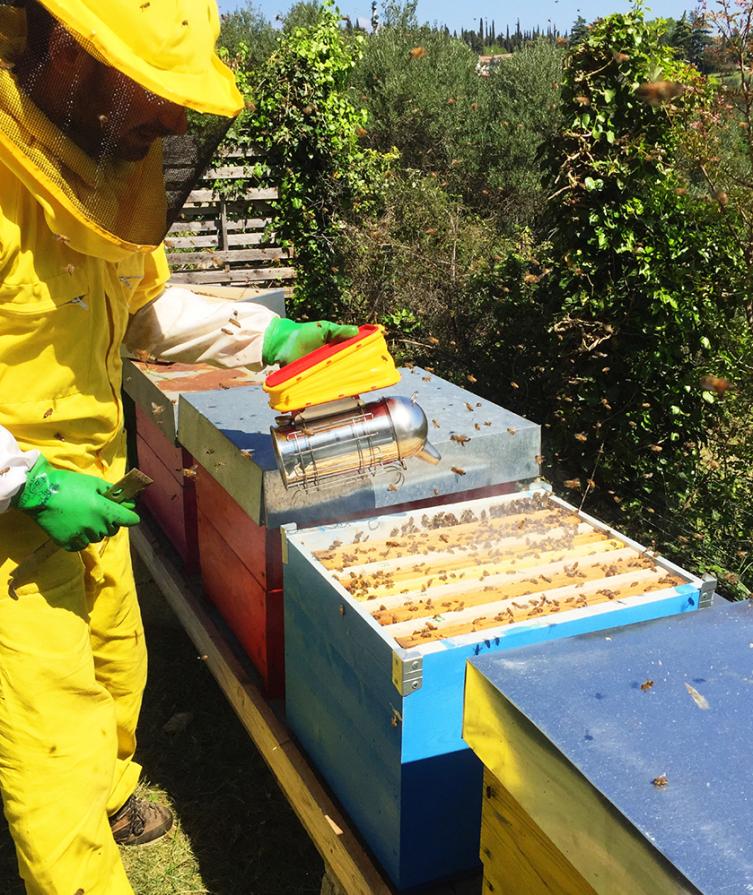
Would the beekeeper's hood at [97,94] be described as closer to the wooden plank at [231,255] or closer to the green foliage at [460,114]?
the wooden plank at [231,255]

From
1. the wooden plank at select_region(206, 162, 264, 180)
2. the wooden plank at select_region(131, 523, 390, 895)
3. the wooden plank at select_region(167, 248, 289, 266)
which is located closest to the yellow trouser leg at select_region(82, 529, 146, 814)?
the wooden plank at select_region(131, 523, 390, 895)

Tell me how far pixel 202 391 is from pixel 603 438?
121 inches

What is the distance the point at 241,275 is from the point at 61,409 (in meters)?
7.52

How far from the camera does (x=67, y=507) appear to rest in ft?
6.58

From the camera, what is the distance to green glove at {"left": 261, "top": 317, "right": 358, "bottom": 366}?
2.51 meters

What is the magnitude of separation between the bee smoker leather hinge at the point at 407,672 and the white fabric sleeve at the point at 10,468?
910mm

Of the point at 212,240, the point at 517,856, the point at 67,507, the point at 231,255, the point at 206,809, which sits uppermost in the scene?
the point at 67,507

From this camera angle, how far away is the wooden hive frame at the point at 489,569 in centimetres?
197

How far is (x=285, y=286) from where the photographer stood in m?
9.59

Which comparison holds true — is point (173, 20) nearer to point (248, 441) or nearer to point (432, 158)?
point (248, 441)

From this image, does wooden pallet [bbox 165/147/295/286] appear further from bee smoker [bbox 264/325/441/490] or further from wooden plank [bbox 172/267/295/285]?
bee smoker [bbox 264/325/441/490]

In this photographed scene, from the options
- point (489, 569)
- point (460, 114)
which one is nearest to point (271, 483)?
point (489, 569)

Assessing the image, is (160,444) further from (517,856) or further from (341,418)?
(517,856)

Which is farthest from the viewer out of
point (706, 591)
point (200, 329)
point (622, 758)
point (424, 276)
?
point (424, 276)
